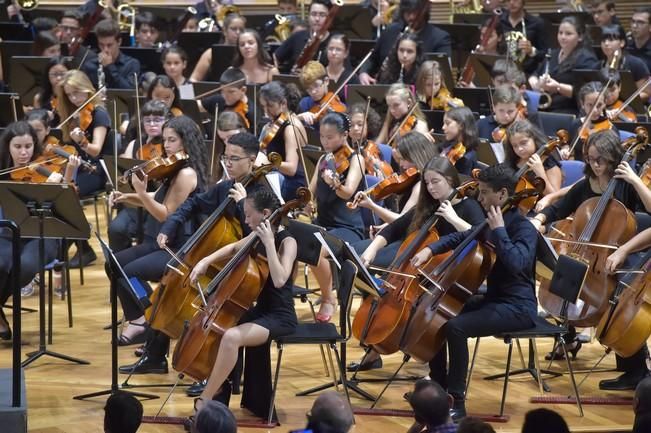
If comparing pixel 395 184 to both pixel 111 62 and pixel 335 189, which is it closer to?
pixel 335 189

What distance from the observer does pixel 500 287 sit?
4742 millimetres

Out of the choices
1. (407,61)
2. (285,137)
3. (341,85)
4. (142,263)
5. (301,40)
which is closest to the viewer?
(142,263)

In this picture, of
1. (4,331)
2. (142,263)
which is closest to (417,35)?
(142,263)

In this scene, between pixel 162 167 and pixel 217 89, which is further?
pixel 217 89

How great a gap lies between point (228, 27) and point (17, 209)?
13.7 feet

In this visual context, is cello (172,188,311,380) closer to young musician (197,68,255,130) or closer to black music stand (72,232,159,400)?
black music stand (72,232,159,400)

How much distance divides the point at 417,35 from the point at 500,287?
461 centimetres

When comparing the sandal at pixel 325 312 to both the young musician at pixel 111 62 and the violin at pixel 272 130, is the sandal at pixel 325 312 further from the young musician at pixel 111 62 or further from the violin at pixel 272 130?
the young musician at pixel 111 62

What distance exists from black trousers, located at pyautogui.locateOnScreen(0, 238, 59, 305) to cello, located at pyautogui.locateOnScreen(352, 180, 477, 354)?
1811 mm

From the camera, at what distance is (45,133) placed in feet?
22.1

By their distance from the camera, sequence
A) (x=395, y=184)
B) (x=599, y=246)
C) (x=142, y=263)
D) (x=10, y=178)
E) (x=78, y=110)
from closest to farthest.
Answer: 1. (x=599, y=246)
2. (x=142, y=263)
3. (x=395, y=184)
4. (x=10, y=178)
5. (x=78, y=110)

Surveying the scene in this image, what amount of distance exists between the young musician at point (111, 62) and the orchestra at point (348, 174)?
16 mm

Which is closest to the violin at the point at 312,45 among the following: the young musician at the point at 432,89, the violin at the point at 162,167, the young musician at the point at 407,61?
the young musician at the point at 407,61

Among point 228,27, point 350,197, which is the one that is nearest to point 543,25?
point 228,27
